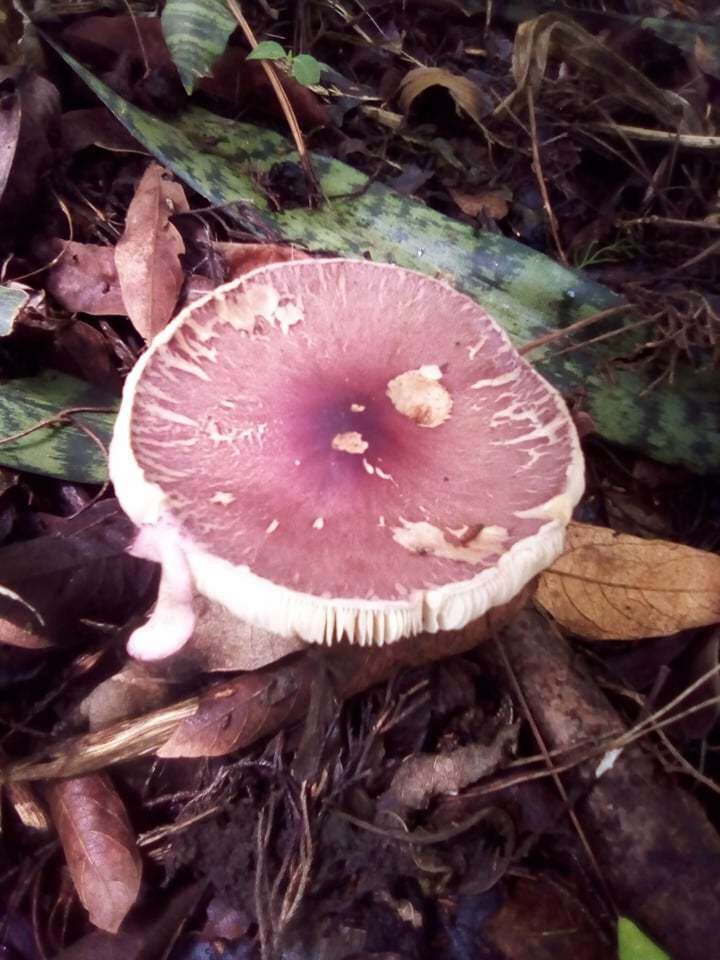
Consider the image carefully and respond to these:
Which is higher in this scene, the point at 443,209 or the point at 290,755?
the point at 443,209

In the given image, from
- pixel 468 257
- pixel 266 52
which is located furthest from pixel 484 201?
pixel 266 52

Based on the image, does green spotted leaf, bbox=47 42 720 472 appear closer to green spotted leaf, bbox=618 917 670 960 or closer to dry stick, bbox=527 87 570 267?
dry stick, bbox=527 87 570 267

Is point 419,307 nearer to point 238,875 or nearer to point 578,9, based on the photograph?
point 238,875

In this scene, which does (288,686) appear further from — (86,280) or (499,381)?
(86,280)

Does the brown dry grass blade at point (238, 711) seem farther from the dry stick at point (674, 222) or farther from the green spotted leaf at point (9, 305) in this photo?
the dry stick at point (674, 222)

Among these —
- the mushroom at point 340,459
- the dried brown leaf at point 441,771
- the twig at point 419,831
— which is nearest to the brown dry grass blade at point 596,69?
the mushroom at point 340,459

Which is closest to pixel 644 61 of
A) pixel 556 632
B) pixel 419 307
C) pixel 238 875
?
pixel 419 307

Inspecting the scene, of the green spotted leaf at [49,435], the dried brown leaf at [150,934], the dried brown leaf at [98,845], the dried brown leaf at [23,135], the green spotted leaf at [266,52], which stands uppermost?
the green spotted leaf at [266,52]
